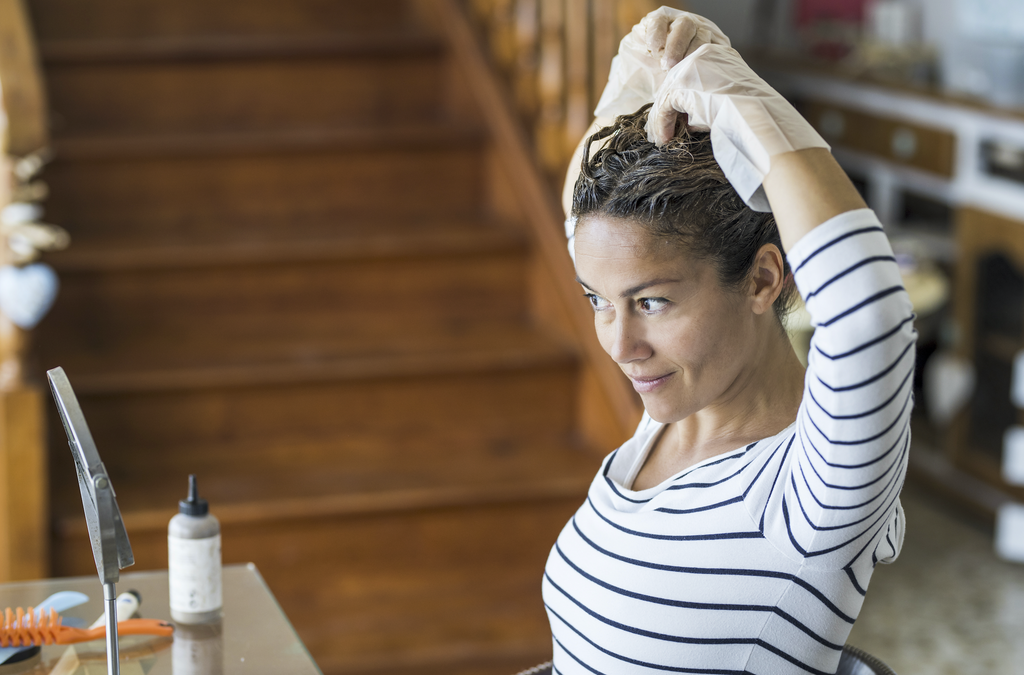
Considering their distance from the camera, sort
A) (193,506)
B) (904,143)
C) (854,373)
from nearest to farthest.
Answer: (854,373)
(193,506)
(904,143)

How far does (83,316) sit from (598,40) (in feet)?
4.12

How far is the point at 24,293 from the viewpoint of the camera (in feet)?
6.93

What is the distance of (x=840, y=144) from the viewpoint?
13.3ft

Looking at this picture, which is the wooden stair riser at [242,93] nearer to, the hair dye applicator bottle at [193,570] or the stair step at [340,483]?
the stair step at [340,483]

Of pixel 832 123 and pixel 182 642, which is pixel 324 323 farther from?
pixel 832 123

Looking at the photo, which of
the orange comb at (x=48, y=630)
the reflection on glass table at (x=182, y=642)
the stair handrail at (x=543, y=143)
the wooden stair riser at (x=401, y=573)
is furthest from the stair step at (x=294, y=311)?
the orange comb at (x=48, y=630)

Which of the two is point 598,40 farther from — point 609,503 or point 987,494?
point 987,494

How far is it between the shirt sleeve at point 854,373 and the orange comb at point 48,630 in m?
0.73

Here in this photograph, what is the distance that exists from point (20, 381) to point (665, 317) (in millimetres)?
1516

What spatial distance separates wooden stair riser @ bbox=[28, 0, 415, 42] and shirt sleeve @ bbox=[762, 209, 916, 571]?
2492 millimetres

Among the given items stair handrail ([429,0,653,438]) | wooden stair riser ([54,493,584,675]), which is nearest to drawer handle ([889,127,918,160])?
stair handrail ([429,0,653,438])

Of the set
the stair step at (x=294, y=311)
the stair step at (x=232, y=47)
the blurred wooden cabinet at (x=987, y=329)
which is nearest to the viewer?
the stair step at (x=294, y=311)

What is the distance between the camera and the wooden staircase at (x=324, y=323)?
7.41 feet

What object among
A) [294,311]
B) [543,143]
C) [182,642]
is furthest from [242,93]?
[182,642]
